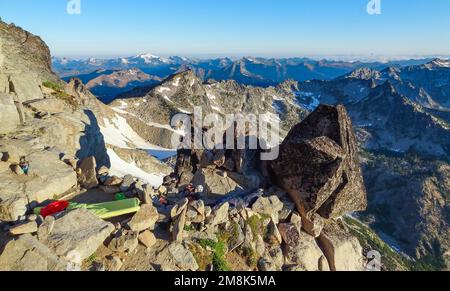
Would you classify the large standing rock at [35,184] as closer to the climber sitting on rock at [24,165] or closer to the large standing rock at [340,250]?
the climber sitting on rock at [24,165]

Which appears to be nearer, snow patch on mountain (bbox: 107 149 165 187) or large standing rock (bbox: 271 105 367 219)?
large standing rock (bbox: 271 105 367 219)

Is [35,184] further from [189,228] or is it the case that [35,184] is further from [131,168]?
[131,168]

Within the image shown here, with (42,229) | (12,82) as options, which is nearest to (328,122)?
(42,229)

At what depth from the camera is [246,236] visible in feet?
62.4

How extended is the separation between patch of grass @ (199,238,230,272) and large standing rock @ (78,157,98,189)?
9.54 meters

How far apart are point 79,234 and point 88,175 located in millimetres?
8198

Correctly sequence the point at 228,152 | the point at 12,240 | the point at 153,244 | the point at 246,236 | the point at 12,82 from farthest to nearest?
the point at 12,82, the point at 228,152, the point at 246,236, the point at 153,244, the point at 12,240

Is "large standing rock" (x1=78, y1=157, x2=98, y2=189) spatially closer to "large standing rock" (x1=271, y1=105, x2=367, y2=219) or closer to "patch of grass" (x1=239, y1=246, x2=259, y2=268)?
"patch of grass" (x1=239, y1=246, x2=259, y2=268)

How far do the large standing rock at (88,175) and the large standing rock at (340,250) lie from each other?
51.4ft

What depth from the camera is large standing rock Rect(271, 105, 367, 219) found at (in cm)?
2134

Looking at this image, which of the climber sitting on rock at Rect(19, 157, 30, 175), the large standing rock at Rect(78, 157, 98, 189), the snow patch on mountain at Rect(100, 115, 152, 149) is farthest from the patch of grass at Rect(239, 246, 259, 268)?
the snow patch on mountain at Rect(100, 115, 152, 149)

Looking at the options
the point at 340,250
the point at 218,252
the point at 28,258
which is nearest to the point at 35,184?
the point at 28,258

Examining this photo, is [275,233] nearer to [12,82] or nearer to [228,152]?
[228,152]
